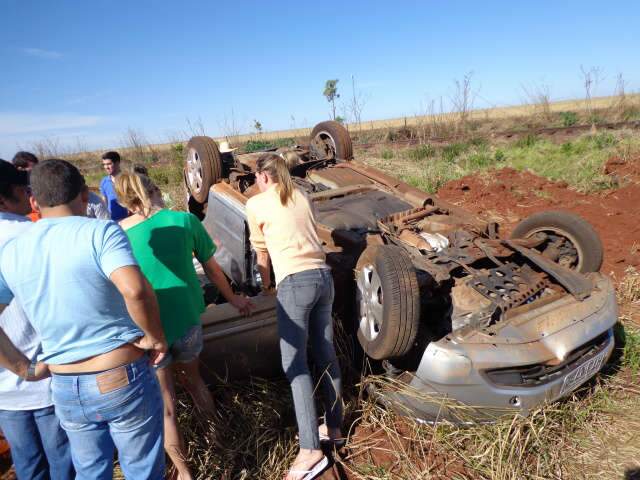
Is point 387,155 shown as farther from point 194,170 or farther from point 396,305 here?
point 396,305

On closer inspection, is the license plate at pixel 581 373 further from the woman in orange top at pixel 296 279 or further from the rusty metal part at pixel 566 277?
the woman in orange top at pixel 296 279

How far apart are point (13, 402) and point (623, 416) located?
12.1 ft

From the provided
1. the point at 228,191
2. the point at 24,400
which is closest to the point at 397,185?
the point at 228,191

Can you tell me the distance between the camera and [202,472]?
2.48 m

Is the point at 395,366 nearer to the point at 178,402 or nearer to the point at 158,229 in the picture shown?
the point at 178,402

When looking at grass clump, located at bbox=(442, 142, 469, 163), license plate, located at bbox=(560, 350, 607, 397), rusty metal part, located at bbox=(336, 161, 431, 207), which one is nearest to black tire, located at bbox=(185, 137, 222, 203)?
rusty metal part, located at bbox=(336, 161, 431, 207)

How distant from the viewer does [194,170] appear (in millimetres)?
5070

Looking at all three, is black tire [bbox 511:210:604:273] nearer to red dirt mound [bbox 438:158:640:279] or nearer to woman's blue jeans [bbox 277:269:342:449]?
red dirt mound [bbox 438:158:640:279]

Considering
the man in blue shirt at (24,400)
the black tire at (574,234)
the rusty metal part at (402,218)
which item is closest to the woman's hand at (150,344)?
the man in blue shirt at (24,400)

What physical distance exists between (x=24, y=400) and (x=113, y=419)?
53 centimetres

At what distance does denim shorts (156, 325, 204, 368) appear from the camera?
2.16 m

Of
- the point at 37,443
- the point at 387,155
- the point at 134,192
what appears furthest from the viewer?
the point at 387,155

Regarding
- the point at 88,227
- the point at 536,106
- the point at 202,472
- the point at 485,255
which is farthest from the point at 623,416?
the point at 536,106

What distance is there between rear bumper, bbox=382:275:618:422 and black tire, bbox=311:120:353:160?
3.50 m
